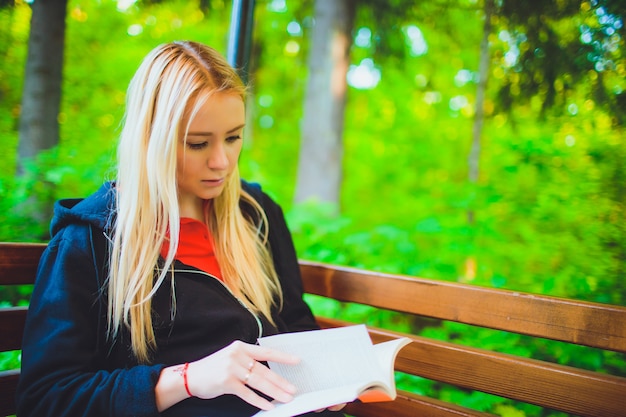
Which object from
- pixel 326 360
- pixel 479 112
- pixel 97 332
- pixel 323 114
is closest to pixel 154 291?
pixel 97 332

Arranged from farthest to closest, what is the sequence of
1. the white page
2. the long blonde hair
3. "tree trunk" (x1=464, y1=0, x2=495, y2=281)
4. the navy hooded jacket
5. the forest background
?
"tree trunk" (x1=464, y1=0, x2=495, y2=281) < the forest background < the long blonde hair < the navy hooded jacket < the white page

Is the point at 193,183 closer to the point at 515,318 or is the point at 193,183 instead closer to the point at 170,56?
the point at 170,56

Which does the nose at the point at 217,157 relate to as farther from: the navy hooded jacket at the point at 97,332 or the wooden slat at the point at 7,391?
the wooden slat at the point at 7,391

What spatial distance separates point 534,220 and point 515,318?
133 cm

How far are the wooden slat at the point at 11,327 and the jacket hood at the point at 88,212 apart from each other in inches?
15.1

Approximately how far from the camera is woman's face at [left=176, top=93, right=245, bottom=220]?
58.0 inches

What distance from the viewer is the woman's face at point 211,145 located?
1473mm

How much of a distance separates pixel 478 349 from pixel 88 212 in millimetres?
1492

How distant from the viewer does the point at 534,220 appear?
2.75 metres

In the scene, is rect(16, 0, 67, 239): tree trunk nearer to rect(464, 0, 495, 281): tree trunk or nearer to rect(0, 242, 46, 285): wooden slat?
rect(0, 242, 46, 285): wooden slat

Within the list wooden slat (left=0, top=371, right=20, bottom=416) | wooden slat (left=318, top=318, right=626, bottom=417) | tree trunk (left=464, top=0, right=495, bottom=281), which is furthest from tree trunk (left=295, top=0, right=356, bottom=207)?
wooden slat (left=0, top=371, right=20, bottom=416)

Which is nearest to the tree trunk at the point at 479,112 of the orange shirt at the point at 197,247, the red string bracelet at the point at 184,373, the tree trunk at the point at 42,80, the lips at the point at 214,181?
the orange shirt at the point at 197,247

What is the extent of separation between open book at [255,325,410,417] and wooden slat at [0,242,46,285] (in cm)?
96

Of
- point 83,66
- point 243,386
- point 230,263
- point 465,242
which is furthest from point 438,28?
point 243,386
